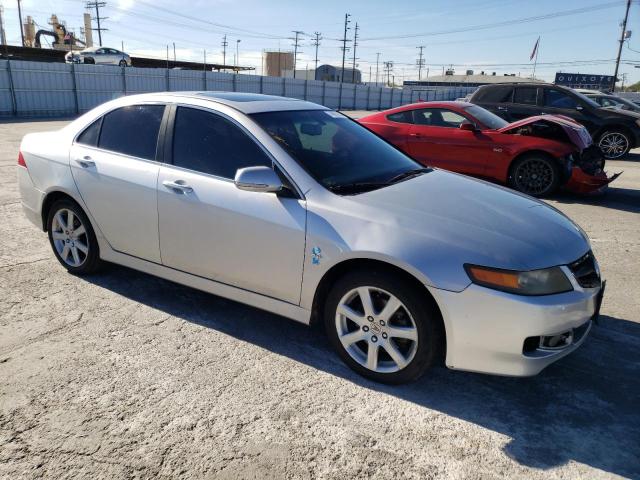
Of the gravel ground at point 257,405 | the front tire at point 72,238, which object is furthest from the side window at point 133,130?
the gravel ground at point 257,405

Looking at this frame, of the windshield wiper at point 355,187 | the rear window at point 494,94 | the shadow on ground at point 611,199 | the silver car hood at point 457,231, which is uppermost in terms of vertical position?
the rear window at point 494,94

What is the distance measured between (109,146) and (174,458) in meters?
2.66

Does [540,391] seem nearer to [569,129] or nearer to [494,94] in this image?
[569,129]

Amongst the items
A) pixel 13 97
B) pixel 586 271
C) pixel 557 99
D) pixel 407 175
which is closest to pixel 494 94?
pixel 557 99

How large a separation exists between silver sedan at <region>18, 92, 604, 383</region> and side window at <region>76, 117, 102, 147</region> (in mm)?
14

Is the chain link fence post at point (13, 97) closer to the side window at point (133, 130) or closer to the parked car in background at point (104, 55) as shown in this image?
the parked car in background at point (104, 55)

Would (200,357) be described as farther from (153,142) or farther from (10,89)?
(10,89)

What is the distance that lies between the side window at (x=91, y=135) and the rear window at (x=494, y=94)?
420 inches

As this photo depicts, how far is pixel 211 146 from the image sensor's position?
140 inches

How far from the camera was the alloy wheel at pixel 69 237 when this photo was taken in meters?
4.31

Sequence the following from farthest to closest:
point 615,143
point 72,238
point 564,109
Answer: point 615,143
point 564,109
point 72,238

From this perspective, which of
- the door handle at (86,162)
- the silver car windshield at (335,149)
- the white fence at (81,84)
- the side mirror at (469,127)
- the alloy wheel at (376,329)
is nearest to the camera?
the alloy wheel at (376,329)

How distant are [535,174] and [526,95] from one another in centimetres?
505

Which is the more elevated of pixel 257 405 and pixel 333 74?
pixel 333 74
